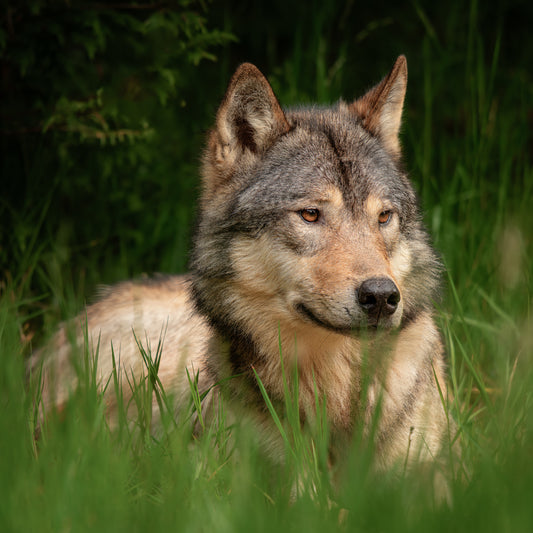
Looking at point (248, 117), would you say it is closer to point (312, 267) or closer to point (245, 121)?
point (245, 121)

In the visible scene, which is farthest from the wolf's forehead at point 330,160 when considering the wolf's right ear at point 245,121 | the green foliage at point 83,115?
the green foliage at point 83,115

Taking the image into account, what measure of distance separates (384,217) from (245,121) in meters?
0.88

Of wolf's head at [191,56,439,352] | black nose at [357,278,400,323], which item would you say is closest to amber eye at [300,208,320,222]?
wolf's head at [191,56,439,352]

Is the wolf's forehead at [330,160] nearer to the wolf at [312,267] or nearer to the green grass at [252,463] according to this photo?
the wolf at [312,267]

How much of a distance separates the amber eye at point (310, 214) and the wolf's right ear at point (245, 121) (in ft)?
1.60

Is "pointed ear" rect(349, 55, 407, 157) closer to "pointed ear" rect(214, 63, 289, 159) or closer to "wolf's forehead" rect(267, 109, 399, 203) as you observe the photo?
"wolf's forehead" rect(267, 109, 399, 203)

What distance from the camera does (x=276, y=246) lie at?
3379mm

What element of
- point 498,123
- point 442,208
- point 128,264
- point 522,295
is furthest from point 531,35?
point 128,264

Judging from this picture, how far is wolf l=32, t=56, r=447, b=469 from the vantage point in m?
3.25

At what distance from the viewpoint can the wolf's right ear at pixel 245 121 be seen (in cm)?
353

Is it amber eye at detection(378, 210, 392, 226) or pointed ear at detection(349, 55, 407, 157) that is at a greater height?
pointed ear at detection(349, 55, 407, 157)

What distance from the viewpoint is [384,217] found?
11.5 feet

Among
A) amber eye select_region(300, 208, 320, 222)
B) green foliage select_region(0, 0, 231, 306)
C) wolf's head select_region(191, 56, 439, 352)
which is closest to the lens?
wolf's head select_region(191, 56, 439, 352)

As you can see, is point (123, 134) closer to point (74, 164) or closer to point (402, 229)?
point (74, 164)
